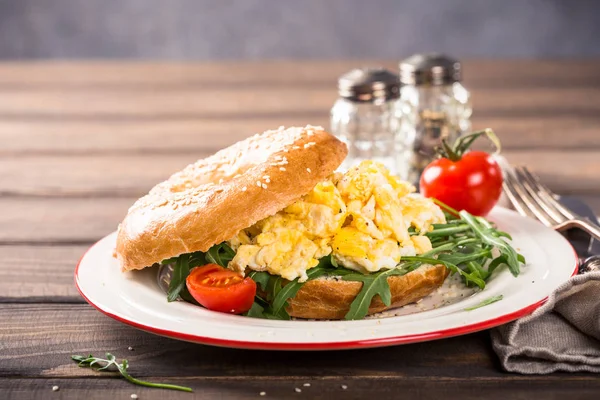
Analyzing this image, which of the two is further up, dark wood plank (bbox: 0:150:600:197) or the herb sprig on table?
the herb sprig on table

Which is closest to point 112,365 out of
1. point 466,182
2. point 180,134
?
point 466,182

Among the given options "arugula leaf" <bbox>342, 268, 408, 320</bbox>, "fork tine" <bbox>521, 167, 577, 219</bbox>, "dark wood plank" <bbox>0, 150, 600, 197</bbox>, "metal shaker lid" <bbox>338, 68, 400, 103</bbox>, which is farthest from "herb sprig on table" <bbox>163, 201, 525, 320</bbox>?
"dark wood plank" <bbox>0, 150, 600, 197</bbox>

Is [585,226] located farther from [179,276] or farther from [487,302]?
[179,276]

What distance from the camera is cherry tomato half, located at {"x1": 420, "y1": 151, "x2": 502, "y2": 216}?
133 inches

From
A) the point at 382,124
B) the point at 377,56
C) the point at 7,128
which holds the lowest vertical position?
the point at 377,56

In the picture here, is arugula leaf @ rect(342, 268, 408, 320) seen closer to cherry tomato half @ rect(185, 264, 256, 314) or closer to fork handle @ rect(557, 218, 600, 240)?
cherry tomato half @ rect(185, 264, 256, 314)

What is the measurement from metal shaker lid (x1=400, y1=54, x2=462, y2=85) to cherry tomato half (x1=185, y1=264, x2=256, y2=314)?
87.0 inches

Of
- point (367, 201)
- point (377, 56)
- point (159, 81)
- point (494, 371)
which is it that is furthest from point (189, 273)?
point (377, 56)

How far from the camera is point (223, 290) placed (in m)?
2.48

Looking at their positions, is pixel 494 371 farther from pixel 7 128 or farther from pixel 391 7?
pixel 391 7

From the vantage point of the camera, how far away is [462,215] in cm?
302

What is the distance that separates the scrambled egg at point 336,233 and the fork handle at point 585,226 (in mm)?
640

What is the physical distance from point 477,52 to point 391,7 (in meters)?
1.03

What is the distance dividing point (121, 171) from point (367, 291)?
245cm
